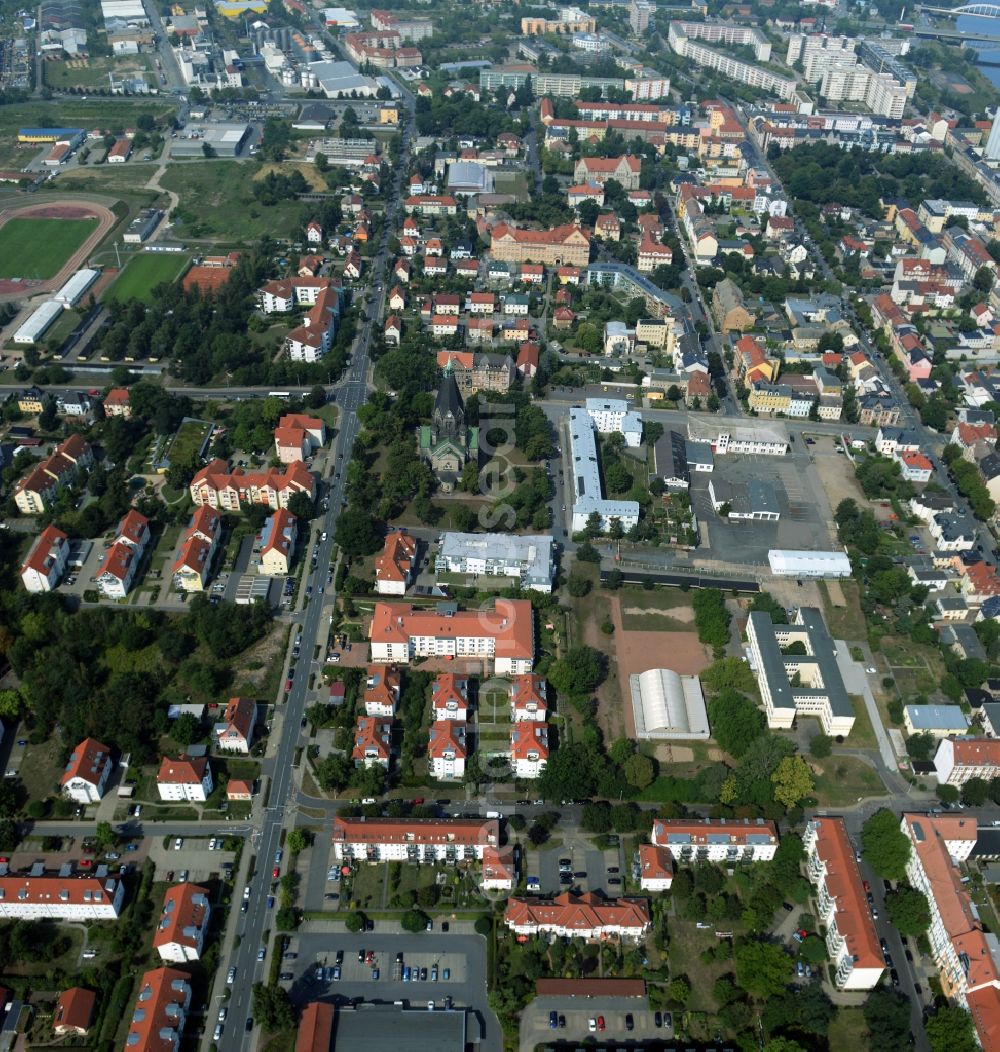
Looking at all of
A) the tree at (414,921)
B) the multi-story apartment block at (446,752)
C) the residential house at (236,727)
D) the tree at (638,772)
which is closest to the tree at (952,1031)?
the tree at (638,772)

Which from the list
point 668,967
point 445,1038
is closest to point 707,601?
point 668,967

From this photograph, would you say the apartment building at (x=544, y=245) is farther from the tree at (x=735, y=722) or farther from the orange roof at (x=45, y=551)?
the tree at (x=735, y=722)

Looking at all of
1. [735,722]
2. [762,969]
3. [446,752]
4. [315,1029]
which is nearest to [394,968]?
[315,1029]

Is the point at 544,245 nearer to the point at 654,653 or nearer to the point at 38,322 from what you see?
the point at 38,322

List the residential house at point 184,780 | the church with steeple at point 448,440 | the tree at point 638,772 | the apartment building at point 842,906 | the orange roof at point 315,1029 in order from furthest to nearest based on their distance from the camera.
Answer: the church with steeple at point 448,440
the tree at point 638,772
the residential house at point 184,780
the apartment building at point 842,906
the orange roof at point 315,1029

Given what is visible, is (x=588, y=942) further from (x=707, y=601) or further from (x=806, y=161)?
(x=806, y=161)
